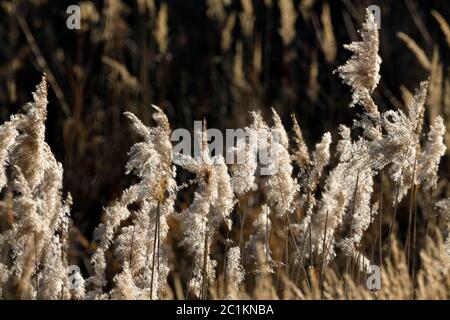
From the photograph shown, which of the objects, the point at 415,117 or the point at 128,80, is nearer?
the point at 415,117

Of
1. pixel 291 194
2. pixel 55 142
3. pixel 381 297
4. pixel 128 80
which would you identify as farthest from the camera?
pixel 55 142

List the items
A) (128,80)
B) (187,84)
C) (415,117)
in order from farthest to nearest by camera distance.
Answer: (187,84), (128,80), (415,117)

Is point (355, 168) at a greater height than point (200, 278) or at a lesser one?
greater

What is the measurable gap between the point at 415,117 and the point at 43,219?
3.41 ft

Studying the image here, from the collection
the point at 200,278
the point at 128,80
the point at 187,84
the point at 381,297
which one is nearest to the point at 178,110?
the point at 187,84

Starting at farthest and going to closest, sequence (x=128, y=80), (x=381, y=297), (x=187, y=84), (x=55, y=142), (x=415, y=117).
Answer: (x=187, y=84), (x=55, y=142), (x=128, y=80), (x=415, y=117), (x=381, y=297)

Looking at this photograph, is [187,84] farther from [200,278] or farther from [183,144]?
[200,278]
